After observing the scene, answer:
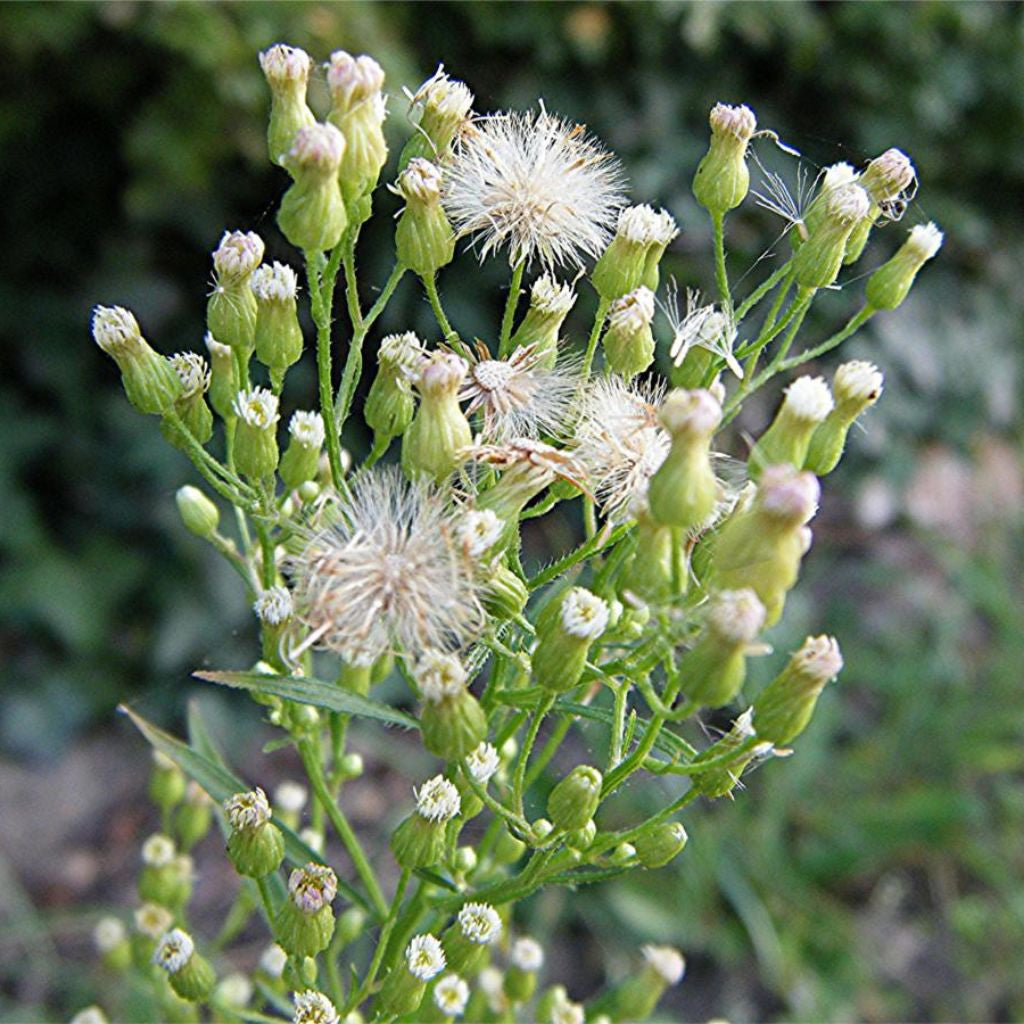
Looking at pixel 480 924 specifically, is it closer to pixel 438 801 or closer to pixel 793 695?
pixel 438 801

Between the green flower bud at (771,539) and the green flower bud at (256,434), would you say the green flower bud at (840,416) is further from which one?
the green flower bud at (256,434)

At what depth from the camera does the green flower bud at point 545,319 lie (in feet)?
3.58

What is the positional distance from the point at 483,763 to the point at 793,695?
0.28 m

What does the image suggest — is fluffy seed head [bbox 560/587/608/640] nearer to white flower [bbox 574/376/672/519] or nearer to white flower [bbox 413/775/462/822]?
white flower [bbox 574/376/672/519]

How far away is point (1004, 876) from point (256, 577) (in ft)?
8.44

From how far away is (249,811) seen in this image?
1.06m

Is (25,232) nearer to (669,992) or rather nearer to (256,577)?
(256,577)

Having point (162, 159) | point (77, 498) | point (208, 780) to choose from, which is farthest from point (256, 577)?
point (77, 498)

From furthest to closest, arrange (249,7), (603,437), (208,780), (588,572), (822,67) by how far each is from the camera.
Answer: (822,67) → (249,7) → (588,572) → (208,780) → (603,437)

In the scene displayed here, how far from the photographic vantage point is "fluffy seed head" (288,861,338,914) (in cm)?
104

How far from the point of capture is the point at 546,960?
10.2 feet

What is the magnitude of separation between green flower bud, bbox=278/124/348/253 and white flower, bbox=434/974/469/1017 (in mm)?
674

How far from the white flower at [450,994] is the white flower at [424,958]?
0.18 feet

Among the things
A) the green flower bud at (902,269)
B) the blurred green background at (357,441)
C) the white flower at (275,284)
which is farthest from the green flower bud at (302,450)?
the blurred green background at (357,441)
